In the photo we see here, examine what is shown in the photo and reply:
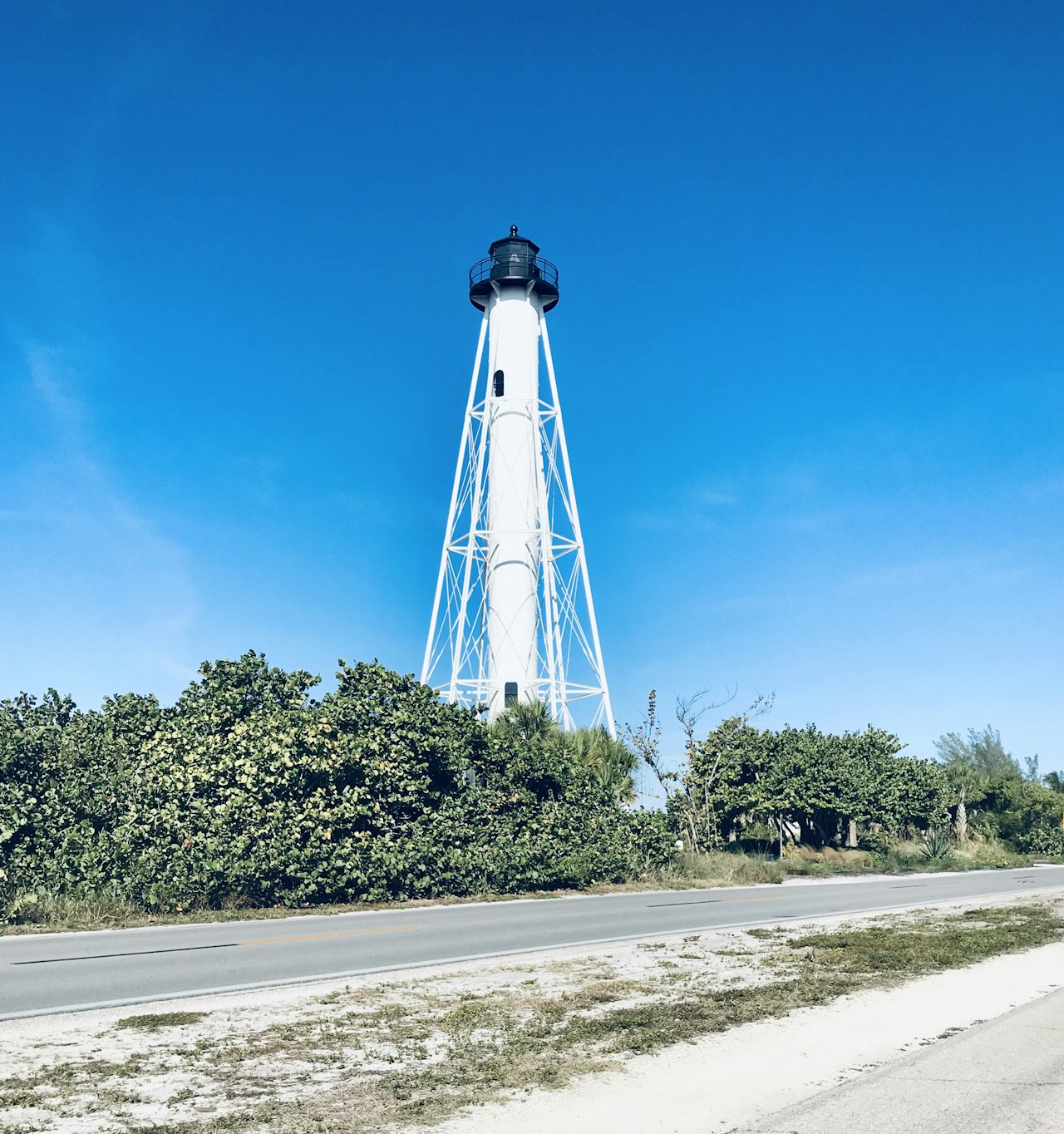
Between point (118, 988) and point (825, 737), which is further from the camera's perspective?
point (825, 737)

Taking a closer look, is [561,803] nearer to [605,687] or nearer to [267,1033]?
[605,687]

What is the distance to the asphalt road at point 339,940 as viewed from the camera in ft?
33.8

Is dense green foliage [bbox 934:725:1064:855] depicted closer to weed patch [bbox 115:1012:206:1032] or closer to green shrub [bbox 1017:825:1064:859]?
green shrub [bbox 1017:825:1064:859]

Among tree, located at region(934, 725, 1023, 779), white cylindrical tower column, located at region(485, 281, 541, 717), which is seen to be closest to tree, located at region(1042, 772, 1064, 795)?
tree, located at region(934, 725, 1023, 779)

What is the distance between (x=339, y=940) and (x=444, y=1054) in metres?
7.21

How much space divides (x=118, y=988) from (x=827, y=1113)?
7118 mm

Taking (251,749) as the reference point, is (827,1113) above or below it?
below

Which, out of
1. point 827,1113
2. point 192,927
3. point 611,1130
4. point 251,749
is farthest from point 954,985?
point 251,749

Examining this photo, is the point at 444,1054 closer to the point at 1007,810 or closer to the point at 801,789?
the point at 801,789


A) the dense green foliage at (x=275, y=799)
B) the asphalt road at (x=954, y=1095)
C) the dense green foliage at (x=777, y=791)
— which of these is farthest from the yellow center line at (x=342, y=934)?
the dense green foliage at (x=777, y=791)

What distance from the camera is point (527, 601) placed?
36312 mm

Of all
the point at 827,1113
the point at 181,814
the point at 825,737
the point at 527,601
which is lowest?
the point at 827,1113

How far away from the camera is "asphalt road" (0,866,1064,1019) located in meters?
10.3

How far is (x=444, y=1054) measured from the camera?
23.6 feet
